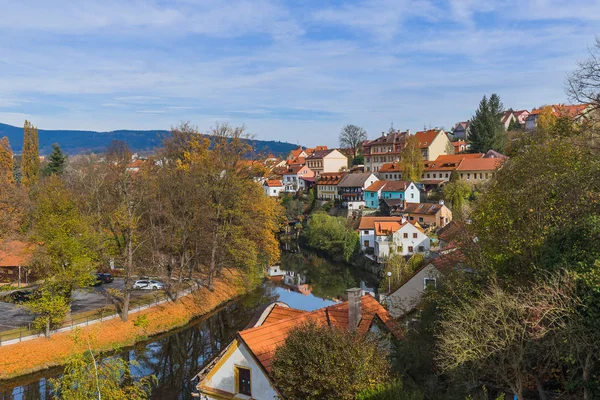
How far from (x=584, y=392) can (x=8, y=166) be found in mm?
58439

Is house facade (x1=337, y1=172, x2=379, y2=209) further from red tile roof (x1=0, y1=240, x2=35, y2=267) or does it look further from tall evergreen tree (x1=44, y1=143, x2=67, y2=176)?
red tile roof (x1=0, y1=240, x2=35, y2=267)

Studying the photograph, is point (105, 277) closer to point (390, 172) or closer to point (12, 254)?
point (12, 254)

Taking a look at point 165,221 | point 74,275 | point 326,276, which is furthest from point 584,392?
point 326,276

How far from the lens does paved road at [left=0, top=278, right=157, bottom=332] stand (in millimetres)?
26619

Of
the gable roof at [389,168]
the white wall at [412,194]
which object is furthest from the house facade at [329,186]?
the white wall at [412,194]

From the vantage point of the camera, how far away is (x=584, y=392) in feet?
36.4

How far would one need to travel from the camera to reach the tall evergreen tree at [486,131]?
226 feet

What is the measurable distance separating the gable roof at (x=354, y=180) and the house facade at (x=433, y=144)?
10.9 m

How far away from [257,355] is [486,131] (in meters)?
65.2

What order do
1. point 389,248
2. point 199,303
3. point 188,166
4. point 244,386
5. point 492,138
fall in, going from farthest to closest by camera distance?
point 492,138
point 389,248
point 188,166
point 199,303
point 244,386

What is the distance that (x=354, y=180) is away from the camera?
7350cm

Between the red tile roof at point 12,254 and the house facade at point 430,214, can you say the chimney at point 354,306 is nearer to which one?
the red tile roof at point 12,254

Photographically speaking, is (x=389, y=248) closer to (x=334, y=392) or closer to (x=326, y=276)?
(x=326, y=276)

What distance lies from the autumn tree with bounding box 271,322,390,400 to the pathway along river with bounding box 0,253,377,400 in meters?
10.5
